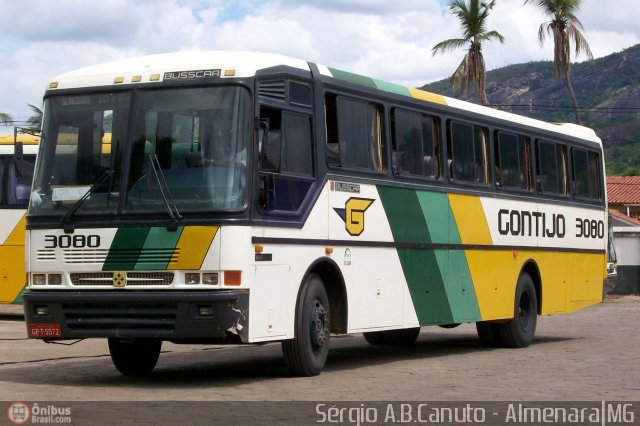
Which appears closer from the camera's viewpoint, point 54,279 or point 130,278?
point 130,278

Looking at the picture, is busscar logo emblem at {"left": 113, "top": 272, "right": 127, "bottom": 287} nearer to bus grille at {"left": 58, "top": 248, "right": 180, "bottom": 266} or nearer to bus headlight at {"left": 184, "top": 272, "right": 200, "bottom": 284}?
bus grille at {"left": 58, "top": 248, "right": 180, "bottom": 266}

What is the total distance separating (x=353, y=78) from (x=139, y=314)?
4228mm

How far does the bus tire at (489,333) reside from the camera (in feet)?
63.2

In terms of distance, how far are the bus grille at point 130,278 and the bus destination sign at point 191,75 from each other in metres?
1.94

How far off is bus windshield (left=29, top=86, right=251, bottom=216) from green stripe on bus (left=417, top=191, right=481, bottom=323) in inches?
173

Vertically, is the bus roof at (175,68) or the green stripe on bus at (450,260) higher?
the bus roof at (175,68)

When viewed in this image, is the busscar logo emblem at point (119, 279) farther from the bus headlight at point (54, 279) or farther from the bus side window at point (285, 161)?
the bus side window at point (285, 161)

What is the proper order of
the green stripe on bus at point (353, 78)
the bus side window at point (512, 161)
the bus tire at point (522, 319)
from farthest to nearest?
the bus tire at point (522, 319), the bus side window at point (512, 161), the green stripe on bus at point (353, 78)

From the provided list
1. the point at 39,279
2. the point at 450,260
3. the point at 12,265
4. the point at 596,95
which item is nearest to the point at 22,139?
the point at 12,265

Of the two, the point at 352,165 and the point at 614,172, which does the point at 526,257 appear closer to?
the point at 352,165

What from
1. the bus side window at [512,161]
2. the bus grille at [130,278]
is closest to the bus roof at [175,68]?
the bus grille at [130,278]

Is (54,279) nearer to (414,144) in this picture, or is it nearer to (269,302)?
(269,302)

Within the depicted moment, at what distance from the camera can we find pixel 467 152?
17.9m

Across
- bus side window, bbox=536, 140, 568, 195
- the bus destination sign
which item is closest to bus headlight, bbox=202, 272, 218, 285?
the bus destination sign
